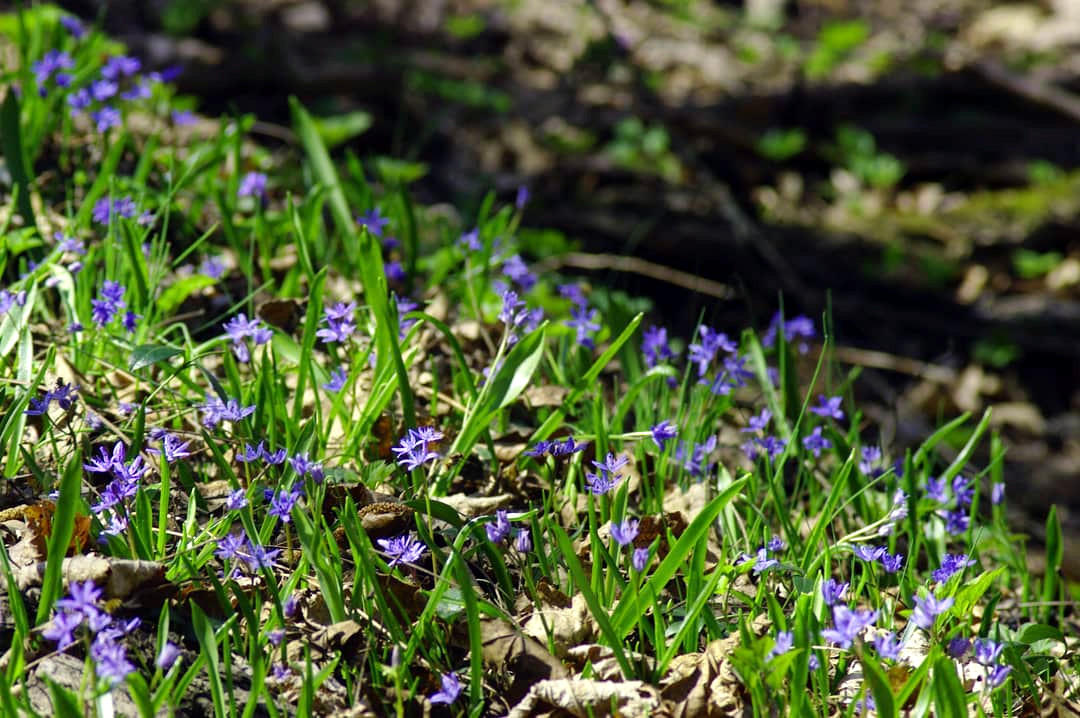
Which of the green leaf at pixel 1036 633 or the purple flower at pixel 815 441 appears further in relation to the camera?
the purple flower at pixel 815 441

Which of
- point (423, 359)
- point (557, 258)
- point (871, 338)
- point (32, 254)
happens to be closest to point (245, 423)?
point (423, 359)

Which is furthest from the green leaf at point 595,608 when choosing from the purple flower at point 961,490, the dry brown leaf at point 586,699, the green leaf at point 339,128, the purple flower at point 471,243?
the green leaf at point 339,128

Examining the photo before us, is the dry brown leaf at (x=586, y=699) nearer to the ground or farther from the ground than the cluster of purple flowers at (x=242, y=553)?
nearer to the ground

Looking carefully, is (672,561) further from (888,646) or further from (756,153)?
(756,153)

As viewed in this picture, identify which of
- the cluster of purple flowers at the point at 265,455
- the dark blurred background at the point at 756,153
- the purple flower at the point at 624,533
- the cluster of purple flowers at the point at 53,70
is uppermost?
the cluster of purple flowers at the point at 53,70

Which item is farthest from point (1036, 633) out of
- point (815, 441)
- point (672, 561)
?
point (672, 561)

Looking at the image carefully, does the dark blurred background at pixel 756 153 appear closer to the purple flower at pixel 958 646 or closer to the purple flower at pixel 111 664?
the purple flower at pixel 958 646

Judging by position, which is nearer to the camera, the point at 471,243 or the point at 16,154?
the point at 16,154
